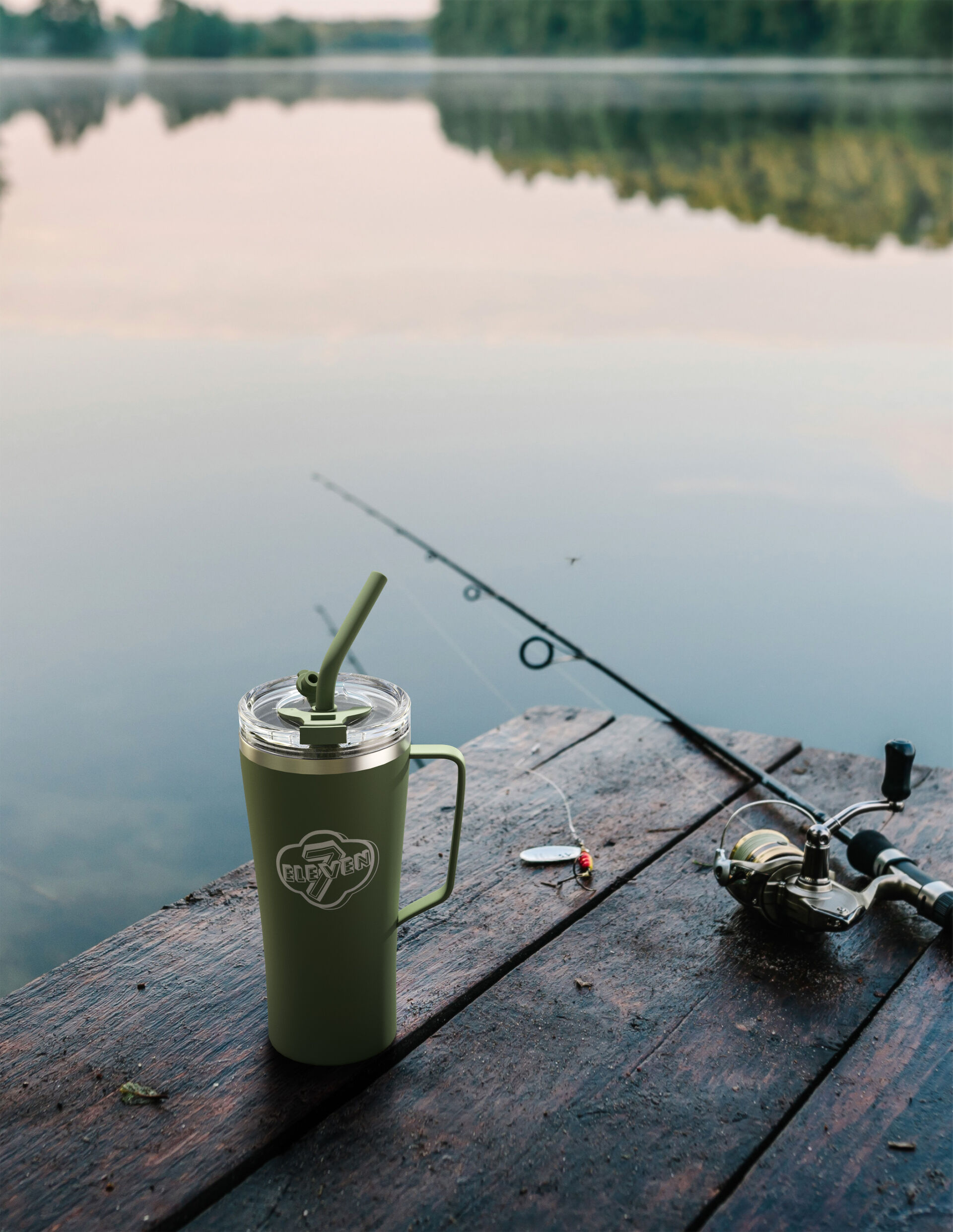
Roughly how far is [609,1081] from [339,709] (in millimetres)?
547

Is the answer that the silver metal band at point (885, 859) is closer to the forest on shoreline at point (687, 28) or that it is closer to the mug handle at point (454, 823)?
the mug handle at point (454, 823)

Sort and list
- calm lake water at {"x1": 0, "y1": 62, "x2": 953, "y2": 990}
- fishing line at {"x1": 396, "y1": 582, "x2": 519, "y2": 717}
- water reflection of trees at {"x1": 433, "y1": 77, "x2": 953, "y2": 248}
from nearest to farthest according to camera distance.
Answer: calm lake water at {"x1": 0, "y1": 62, "x2": 953, "y2": 990}, fishing line at {"x1": 396, "y1": 582, "x2": 519, "y2": 717}, water reflection of trees at {"x1": 433, "y1": 77, "x2": 953, "y2": 248}

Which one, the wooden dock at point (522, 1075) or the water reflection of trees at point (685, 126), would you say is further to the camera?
the water reflection of trees at point (685, 126)

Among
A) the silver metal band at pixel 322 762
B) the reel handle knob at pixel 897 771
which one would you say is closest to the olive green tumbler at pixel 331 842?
the silver metal band at pixel 322 762

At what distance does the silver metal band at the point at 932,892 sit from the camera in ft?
5.62

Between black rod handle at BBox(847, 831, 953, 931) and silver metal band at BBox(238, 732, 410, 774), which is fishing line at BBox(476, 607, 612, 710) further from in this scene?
silver metal band at BBox(238, 732, 410, 774)

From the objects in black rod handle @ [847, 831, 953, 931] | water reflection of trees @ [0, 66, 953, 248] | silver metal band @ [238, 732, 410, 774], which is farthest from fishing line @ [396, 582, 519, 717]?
water reflection of trees @ [0, 66, 953, 248]

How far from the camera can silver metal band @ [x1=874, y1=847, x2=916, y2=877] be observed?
181 cm

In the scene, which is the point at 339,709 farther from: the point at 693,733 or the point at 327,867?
the point at 693,733

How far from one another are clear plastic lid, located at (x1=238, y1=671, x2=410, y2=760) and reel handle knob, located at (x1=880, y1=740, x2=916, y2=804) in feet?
2.55

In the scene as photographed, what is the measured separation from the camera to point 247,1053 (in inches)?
57.4

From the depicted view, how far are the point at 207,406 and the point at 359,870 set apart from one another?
654cm

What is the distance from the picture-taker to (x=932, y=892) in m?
1.72

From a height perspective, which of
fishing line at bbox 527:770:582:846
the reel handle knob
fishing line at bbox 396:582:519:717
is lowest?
fishing line at bbox 396:582:519:717
